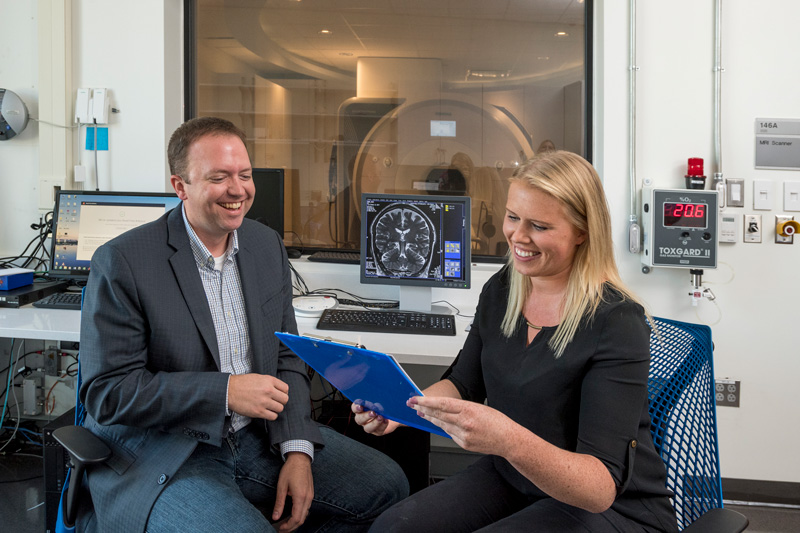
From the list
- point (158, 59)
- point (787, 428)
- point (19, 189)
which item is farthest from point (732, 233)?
point (19, 189)

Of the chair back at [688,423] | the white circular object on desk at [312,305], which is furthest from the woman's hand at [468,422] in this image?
the white circular object on desk at [312,305]

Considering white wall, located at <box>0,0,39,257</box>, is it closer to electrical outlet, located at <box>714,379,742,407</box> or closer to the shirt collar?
the shirt collar

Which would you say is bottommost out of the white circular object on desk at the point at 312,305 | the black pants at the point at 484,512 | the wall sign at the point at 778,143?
the black pants at the point at 484,512

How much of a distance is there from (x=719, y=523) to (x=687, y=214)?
159 centimetres

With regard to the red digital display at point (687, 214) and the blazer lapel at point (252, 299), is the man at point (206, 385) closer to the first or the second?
the blazer lapel at point (252, 299)

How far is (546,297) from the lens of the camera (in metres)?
1.32

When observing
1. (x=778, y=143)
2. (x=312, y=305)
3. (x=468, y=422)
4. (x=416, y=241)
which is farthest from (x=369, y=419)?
(x=778, y=143)

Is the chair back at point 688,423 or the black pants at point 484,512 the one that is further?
the chair back at point 688,423

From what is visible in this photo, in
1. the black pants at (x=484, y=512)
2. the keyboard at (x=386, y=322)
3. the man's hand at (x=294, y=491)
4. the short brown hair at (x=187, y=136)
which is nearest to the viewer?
the black pants at (x=484, y=512)

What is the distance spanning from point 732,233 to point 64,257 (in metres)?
2.75

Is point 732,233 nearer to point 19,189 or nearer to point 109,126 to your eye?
point 109,126

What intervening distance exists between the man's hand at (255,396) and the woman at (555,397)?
20 centimetres

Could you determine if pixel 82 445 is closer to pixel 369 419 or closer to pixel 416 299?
pixel 369 419

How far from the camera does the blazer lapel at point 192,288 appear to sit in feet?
4.62
